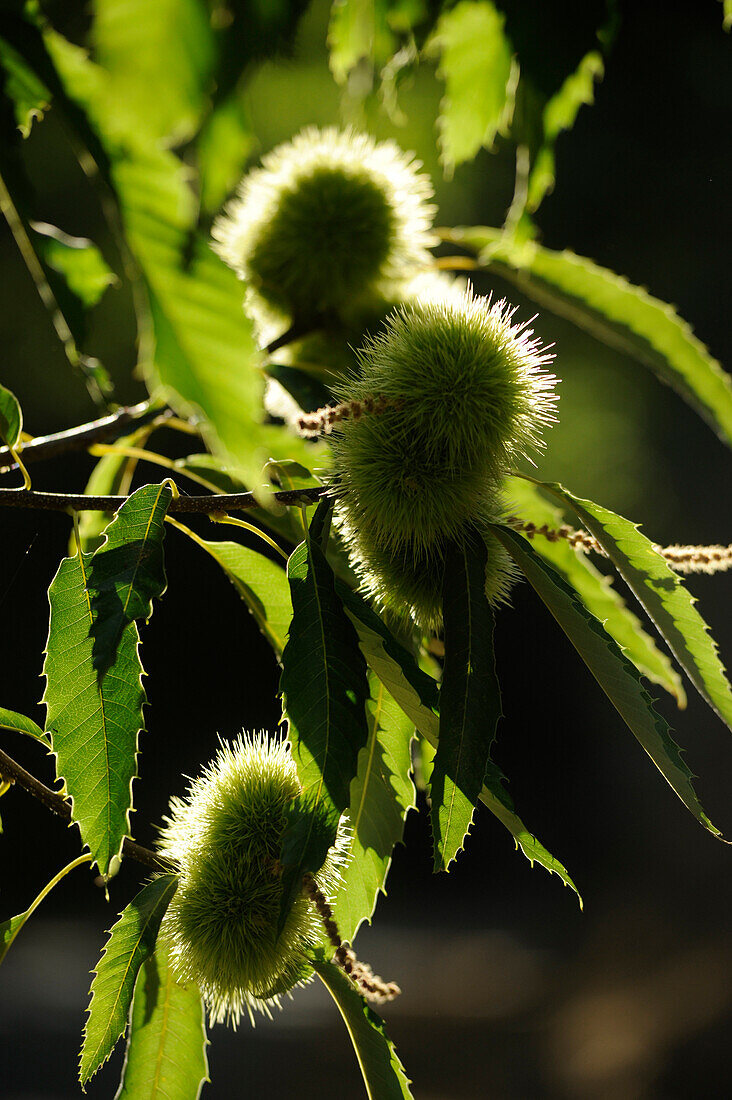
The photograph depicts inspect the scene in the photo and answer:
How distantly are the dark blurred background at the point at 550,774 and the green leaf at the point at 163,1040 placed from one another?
2.39 meters

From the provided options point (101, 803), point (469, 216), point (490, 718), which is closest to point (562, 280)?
point (490, 718)

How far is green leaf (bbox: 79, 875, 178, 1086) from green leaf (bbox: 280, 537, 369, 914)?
169mm

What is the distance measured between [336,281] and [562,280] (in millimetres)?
200

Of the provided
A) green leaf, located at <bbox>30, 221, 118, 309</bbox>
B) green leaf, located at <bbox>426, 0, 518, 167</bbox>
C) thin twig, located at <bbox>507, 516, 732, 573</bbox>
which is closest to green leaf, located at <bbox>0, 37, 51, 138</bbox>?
green leaf, located at <bbox>426, 0, 518, 167</bbox>

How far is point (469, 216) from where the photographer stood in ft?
11.6

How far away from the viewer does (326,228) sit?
0.78 metres

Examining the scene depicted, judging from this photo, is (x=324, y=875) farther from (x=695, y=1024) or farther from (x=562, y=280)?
(x=695, y=1024)

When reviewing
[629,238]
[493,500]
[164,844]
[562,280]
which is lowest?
[164,844]

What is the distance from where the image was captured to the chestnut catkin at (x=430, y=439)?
22.9 inches

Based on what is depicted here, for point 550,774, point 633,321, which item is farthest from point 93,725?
point 550,774

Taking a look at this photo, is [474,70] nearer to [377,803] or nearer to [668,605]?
[668,605]

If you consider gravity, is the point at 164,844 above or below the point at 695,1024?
above

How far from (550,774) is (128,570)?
4.39 meters

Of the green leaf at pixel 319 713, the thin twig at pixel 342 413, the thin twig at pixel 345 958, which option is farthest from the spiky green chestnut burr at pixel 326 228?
the thin twig at pixel 345 958
